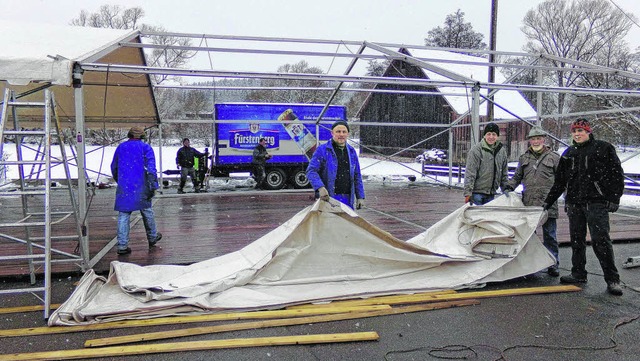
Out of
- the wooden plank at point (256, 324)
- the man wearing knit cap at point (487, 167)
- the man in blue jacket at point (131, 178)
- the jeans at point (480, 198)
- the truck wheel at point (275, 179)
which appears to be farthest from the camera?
the truck wheel at point (275, 179)

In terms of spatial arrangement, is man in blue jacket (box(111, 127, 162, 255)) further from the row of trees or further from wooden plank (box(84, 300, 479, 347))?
the row of trees

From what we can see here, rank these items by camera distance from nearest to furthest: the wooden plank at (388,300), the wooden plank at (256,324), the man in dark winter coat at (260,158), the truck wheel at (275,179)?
the wooden plank at (256,324)
the wooden plank at (388,300)
the man in dark winter coat at (260,158)
the truck wheel at (275,179)

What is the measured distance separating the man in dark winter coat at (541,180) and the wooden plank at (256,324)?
1550mm

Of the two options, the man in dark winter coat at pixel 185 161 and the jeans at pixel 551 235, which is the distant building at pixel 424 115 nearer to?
the man in dark winter coat at pixel 185 161

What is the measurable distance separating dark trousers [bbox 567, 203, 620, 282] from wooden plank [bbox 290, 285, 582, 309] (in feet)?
1.17

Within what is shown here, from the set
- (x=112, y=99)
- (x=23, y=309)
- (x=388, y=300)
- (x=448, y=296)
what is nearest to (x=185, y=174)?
(x=112, y=99)

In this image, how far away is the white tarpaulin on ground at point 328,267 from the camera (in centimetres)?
418

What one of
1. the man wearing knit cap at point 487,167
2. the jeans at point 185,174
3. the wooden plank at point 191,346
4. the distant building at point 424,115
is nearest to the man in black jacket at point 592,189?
the man wearing knit cap at point 487,167

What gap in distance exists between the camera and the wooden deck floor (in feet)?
20.1

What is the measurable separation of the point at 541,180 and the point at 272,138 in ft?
38.9

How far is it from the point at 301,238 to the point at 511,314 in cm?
202

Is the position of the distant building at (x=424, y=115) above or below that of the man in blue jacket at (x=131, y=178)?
above

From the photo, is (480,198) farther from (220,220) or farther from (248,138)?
(248,138)

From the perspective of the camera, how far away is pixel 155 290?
422 cm
